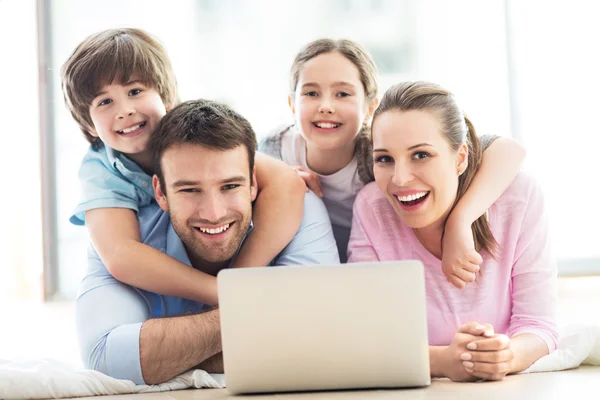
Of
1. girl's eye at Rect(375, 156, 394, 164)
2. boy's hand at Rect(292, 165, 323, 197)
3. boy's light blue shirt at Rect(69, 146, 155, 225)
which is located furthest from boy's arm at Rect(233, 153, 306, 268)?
boy's light blue shirt at Rect(69, 146, 155, 225)

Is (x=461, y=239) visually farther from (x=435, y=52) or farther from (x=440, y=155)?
(x=435, y=52)

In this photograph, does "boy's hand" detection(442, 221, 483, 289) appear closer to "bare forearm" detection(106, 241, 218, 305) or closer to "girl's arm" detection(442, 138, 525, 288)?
"girl's arm" detection(442, 138, 525, 288)

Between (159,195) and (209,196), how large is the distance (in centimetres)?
17

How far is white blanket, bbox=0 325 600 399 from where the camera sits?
5.82ft

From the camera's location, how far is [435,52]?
183 inches

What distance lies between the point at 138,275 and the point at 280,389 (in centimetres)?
61

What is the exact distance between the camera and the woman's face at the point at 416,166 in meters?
1.98

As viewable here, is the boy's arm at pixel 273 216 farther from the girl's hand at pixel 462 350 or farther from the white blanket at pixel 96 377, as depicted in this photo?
the girl's hand at pixel 462 350

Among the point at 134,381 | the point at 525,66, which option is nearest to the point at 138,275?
the point at 134,381

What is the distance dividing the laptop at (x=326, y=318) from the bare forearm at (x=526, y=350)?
1.28 feet

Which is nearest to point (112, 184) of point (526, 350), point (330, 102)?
point (330, 102)

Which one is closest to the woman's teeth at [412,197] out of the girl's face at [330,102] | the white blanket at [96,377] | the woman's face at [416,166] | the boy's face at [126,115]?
the woman's face at [416,166]

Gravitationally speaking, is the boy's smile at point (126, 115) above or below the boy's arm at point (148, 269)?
above

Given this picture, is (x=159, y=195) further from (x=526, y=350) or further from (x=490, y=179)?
(x=526, y=350)
